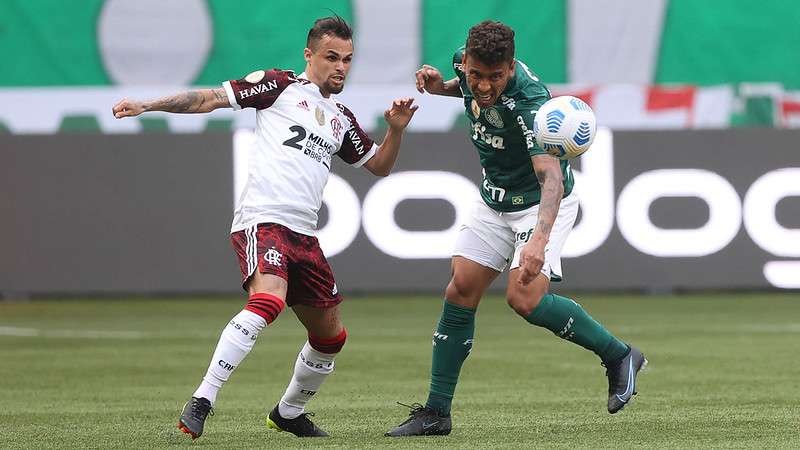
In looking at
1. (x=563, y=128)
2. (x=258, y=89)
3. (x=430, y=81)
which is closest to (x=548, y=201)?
(x=563, y=128)

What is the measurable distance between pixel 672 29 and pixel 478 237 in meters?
12.9

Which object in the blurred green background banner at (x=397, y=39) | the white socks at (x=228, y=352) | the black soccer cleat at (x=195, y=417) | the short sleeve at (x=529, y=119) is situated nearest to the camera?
the black soccer cleat at (x=195, y=417)

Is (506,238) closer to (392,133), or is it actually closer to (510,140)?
(510,140)

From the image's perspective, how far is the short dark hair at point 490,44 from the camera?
744 cm

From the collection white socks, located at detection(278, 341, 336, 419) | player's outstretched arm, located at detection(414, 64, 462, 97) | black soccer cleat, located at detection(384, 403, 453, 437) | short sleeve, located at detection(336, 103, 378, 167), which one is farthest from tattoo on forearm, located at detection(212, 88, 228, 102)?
black soccer cleat, located at detection(384, 403, 453, 437)

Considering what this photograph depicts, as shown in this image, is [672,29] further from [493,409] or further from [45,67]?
[493,409]

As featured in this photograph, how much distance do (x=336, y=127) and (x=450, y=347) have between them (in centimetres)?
124

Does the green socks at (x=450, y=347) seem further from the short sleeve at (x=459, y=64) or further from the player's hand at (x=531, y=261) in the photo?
the short sleeve at (x=459, y=64)

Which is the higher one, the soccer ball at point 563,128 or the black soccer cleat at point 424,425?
the soccer ball at point 563,128

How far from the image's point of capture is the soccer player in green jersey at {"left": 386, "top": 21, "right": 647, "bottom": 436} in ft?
25.3

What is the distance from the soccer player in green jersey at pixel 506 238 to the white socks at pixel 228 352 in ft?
3.18

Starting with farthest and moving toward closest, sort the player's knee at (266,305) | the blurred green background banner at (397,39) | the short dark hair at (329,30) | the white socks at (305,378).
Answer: the blurred green background banner at (397,39) → the white socks at (305,378) → the short dark hair at (329,30) → the player's knee at (266,305)

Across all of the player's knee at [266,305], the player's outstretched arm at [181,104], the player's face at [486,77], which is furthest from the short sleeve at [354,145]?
the player's knee at [266,305]

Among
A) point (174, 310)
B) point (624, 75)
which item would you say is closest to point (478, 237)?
point (174, 310)
